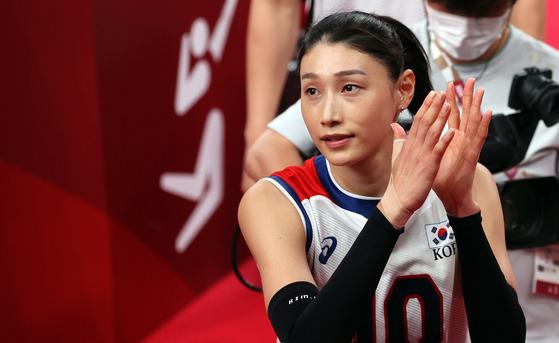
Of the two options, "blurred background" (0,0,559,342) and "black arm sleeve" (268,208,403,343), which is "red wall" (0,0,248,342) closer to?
"blurred background" (0,0,559,342)

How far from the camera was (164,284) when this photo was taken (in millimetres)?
2229

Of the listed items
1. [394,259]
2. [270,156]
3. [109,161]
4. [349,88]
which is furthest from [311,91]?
[109,161]

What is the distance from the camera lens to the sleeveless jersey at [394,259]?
110cm

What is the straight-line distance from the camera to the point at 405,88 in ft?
Result: 3.68

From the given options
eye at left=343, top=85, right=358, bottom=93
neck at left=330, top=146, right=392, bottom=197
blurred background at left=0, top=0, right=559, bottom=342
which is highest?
eye at left=343, top=85, right=358, bottom=93

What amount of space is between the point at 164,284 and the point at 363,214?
125 cm

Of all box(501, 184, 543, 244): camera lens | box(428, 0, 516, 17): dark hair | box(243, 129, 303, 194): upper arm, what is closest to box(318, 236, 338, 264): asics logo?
box(243, 129, 303, 194): upper arm

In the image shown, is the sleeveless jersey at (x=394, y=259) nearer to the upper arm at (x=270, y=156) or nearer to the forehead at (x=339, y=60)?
the forehead at (x=339, y=60)

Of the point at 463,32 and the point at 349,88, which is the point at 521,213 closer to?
the point at 463,32

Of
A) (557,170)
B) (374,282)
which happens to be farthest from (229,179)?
(374,282)

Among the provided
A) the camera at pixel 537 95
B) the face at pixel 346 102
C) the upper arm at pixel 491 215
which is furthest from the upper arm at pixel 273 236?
the camera at pixel 537 95

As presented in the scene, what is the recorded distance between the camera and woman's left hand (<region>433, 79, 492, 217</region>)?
0.98 metres

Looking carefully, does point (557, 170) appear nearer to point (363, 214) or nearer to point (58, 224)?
point (363, 214)

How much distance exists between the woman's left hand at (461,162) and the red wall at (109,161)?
996mm
